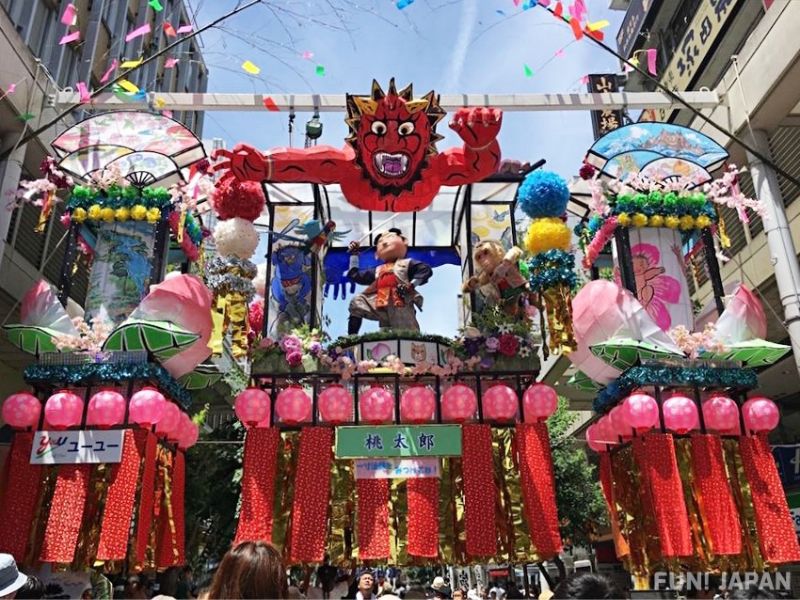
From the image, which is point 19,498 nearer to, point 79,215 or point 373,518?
point 79,215

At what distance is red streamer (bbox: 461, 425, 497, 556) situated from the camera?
7.83m

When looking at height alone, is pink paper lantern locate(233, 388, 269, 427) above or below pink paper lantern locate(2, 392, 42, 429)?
above

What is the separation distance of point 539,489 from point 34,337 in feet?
20.2

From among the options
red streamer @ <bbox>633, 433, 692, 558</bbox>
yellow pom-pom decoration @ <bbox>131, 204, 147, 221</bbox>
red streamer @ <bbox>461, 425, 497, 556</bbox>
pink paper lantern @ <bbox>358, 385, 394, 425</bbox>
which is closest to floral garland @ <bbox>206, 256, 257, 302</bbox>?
yellow pom-pom decoration @ <bbox>131, 204, 147, 221</bbox>

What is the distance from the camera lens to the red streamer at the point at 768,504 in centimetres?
741

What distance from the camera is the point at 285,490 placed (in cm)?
834

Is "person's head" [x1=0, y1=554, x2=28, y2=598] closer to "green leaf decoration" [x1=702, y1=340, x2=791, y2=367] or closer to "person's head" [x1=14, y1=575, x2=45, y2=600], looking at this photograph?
"person's head" [x1=14, y1=575, x2=45, y2=600]

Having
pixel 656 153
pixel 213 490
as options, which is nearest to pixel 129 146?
pixel 656 153

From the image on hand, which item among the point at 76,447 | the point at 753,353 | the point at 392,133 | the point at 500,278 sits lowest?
the point at 76,447

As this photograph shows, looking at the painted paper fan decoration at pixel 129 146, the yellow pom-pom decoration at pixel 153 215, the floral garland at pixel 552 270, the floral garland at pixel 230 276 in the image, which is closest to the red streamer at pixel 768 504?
the floral garland at pixel 552 270

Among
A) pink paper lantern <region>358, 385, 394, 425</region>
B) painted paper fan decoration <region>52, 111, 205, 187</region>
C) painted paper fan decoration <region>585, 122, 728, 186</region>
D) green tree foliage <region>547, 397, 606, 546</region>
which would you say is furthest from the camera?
green tree foliage <region>547, 397, 606, 546</region>

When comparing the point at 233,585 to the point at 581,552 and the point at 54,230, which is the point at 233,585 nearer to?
the point at 54,230

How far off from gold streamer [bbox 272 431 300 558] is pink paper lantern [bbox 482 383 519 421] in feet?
8.04

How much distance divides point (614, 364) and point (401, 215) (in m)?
5.06
